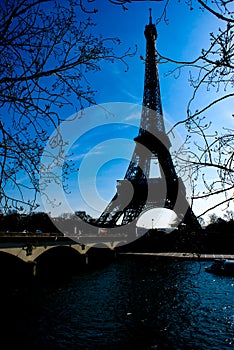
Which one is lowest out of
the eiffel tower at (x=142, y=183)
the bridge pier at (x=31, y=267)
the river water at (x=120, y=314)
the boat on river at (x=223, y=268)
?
the river water at (x=120, y=314)

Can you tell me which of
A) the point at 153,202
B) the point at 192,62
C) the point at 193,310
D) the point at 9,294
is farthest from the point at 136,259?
the point at 192,62

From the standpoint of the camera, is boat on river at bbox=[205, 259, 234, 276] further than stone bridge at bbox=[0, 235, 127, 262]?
Yes

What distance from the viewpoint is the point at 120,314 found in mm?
17875

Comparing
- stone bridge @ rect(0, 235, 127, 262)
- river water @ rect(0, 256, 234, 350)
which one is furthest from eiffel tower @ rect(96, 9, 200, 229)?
river water @ rect(0, 256, 234, 350)

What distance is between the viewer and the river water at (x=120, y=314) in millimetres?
13539

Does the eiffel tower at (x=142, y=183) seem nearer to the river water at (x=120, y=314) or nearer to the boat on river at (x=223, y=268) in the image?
the boat on river at (x=223, y=268)

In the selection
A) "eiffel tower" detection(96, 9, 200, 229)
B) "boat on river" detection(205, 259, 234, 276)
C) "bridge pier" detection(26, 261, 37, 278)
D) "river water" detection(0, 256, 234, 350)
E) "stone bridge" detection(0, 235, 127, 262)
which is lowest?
"river water" detection(0, 256, 234, 350)

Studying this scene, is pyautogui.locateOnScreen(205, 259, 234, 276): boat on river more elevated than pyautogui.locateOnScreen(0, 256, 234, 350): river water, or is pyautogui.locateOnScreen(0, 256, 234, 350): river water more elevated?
pyautogui.locateOnScreen(205, 259, 234, 276): boat on river

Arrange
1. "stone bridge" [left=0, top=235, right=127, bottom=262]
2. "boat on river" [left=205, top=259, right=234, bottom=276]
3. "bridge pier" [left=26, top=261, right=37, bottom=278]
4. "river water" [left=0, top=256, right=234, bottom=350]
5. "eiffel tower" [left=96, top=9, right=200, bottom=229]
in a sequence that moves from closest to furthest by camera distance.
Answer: "river water" [left=0, top=256, right=234, bottom=350], "stone bridge" [left=0, top=235, right=127, bottom=262], "bridge pier" [left=26, top=261, right=37, bottom=278], "boat on river" [left=205, top=259, right=234, bottom=276], "eiffel tower" [left=96, top=9, right=200, bottom=229]

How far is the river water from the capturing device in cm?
1354

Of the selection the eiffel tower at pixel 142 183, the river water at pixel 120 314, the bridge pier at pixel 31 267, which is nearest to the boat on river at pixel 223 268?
the river water at pixel 120 314

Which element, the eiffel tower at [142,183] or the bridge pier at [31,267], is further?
the eiffel tower at [142,183]

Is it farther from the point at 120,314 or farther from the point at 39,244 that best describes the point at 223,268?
the point at 39,244

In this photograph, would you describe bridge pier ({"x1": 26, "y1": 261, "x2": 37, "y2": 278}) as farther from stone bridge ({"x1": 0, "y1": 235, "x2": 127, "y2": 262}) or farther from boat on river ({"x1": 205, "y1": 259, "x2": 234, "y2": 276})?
boat on river ({"x1": 205, "y1": 259, "x2": 234, "y2": 276})
